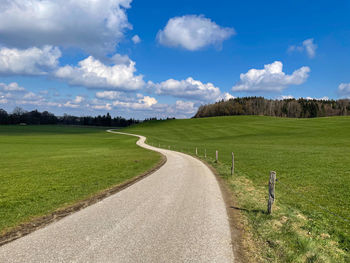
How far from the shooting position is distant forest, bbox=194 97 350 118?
16250 centimetres

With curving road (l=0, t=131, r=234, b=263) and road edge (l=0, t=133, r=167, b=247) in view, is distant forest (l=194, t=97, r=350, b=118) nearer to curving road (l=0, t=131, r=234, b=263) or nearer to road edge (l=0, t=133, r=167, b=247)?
road edge (l=0, t=133, r=167, b=247)

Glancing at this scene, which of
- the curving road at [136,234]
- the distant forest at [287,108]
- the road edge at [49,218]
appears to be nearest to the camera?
the curving road at [136,234]

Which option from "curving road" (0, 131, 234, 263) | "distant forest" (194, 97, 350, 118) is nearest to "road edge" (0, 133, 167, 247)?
"curving road" (0, 131, 234, 263)

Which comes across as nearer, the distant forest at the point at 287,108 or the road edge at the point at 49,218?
the road edge at the point at 49,218

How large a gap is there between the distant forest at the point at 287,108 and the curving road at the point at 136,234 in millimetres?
176359

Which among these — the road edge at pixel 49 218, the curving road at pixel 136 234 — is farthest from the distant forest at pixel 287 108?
the curving road at pixel 136 234

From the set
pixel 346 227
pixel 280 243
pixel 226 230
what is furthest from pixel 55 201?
pixel 346 227

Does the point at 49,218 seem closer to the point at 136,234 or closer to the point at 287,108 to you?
the point at 136,234

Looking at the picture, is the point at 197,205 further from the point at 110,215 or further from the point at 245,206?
the point at 110,215

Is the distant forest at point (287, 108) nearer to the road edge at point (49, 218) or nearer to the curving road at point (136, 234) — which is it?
the road edge at point (49, 218)

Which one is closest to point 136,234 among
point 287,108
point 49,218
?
point 49,218

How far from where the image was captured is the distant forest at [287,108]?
162500 millimetres

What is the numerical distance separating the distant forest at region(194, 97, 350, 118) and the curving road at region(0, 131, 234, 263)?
176 meters

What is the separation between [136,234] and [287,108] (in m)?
190
